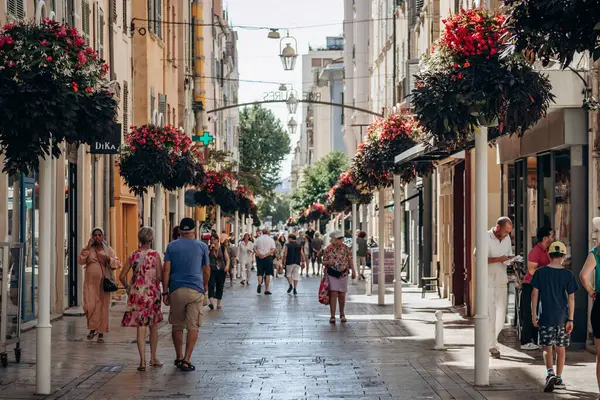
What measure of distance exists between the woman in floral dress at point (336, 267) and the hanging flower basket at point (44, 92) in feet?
33.9

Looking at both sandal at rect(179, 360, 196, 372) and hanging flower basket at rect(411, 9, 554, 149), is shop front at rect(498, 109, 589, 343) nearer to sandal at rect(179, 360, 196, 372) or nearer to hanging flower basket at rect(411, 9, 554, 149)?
hanging flower basket at rect(411, 9, 554, 149)

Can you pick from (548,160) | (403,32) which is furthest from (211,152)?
(548,160)

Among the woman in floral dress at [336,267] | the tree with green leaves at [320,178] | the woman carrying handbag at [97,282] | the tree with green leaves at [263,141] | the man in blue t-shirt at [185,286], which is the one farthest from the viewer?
the tree with green leaves at [263,141]

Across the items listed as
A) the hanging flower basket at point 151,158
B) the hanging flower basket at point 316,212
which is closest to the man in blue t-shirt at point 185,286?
the hanging flower basket at point 151,158

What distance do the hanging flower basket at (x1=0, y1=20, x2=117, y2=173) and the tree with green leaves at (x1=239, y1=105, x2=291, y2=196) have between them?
9965 centimetres

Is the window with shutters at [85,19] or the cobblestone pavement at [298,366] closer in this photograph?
the cobblestone pavement at [298,366]

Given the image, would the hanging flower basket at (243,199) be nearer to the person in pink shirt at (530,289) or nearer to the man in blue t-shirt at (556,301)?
the person in pink shirt at (530,289)

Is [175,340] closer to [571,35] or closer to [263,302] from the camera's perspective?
[571,35]

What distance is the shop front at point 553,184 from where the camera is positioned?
18.6 m

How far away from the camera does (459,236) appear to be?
2972 cm

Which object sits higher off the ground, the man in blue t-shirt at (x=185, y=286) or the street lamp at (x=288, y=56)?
the street lamp at (x=288, y=56)

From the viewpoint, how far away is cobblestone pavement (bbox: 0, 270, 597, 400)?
45.3 feet

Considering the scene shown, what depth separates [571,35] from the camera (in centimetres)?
954

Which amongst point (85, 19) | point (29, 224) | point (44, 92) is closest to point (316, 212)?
point (85, 19)
